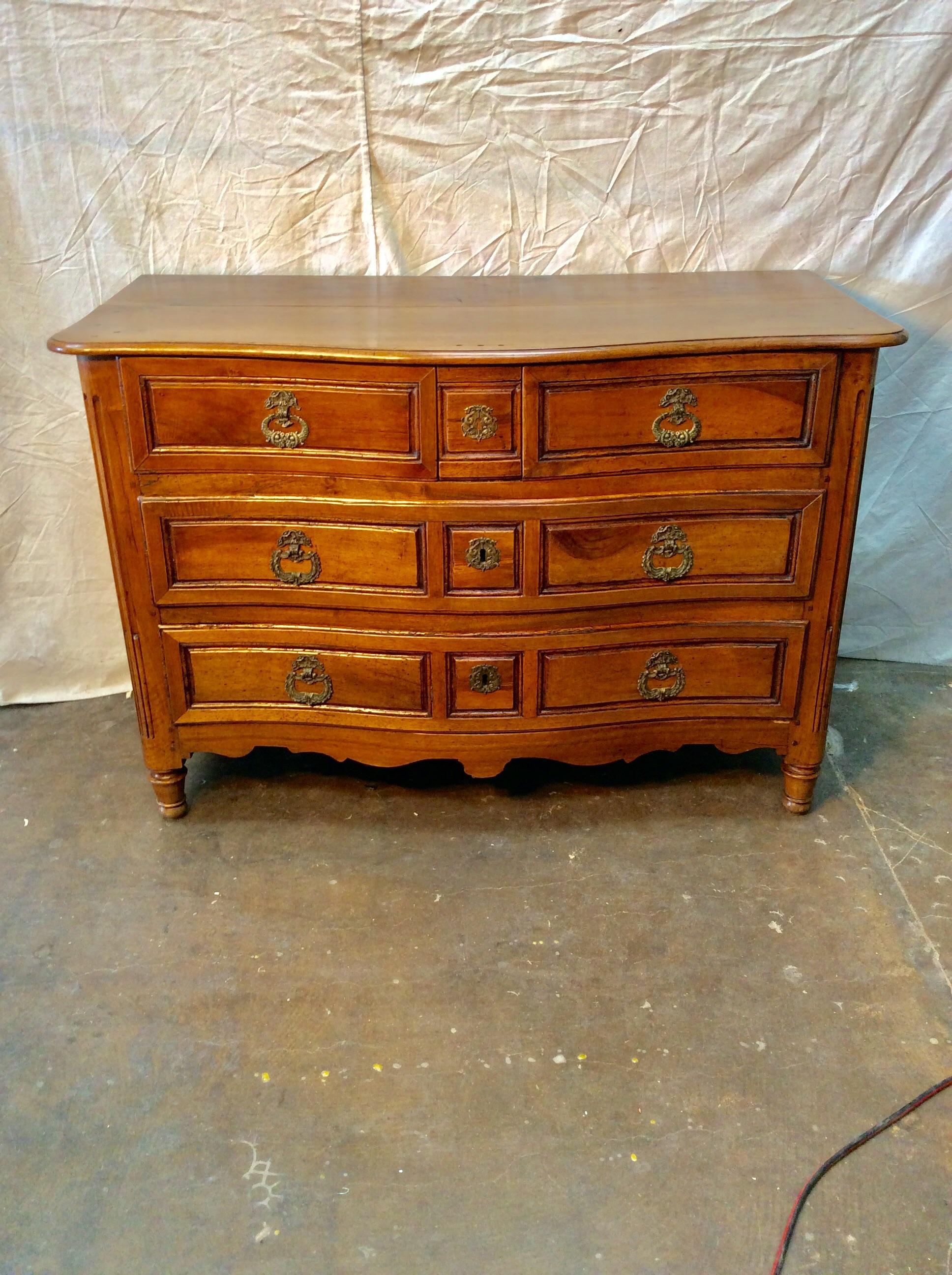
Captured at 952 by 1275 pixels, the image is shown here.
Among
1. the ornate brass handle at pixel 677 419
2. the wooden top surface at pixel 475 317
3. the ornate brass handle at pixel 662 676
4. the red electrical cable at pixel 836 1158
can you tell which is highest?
the wooden top surface at pixel 475 317

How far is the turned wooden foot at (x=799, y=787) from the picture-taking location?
2436mm

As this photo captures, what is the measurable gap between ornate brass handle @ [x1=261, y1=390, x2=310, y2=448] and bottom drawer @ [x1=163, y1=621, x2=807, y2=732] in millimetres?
390

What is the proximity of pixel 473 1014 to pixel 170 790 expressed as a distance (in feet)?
2.92

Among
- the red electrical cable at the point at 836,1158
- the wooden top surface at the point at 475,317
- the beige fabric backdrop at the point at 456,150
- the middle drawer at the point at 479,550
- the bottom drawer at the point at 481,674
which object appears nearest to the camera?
the red electrical cable at the point at 836,1158

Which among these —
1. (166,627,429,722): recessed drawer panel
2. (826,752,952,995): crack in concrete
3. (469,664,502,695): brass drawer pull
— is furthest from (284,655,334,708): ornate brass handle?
(826,752,952,995): crack in concrete

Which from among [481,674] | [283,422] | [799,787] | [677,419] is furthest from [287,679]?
[799,787]

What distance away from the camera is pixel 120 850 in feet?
7.92

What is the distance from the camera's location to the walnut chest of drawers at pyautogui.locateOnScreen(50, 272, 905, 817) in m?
2.03

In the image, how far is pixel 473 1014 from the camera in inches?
78.1

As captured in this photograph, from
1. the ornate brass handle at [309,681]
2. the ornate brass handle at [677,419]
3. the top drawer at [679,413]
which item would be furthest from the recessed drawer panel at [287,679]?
the ornate brass handle at [677,419]

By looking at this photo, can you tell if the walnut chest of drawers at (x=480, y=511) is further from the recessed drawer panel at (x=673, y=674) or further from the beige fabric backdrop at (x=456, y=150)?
the beige fabric backdrop at (x=456, y=150)

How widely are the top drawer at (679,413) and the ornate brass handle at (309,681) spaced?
60cm

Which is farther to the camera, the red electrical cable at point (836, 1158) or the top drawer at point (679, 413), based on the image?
the top drawer at point (679, 413)

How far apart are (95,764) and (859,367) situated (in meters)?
1.92
